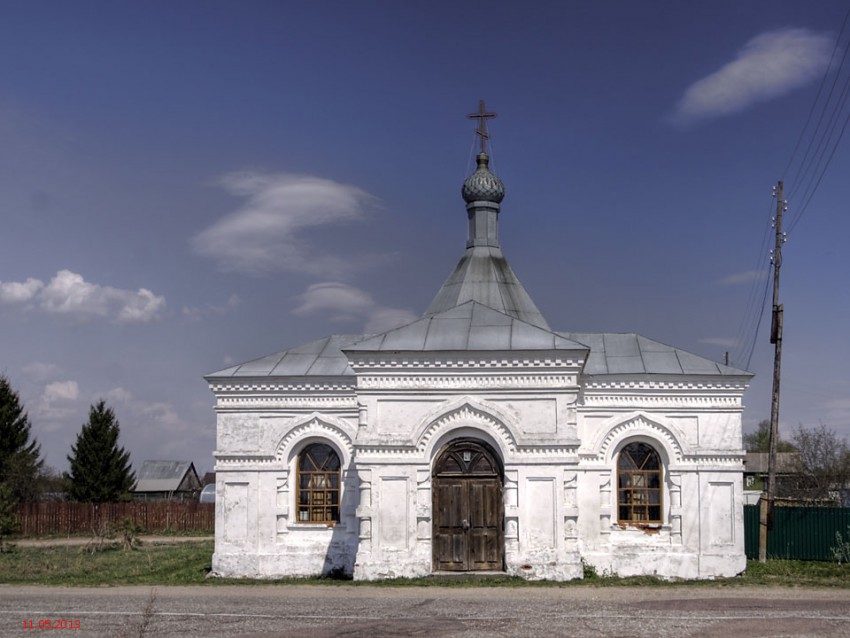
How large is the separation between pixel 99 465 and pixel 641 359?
28.3 metres

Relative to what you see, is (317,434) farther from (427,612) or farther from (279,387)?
(427,612)

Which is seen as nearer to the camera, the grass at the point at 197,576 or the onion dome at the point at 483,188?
the grass at the point at 197,576

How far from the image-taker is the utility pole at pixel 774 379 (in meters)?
19.2

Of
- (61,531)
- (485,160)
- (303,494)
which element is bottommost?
(61,531)

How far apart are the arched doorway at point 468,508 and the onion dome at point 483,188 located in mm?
7672

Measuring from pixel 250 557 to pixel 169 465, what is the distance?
Answer: 42.8 m

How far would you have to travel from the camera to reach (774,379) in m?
19.8

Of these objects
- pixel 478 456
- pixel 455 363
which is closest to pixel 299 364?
pixel 455 363

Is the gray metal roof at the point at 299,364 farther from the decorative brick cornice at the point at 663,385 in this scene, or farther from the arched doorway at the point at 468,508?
the decorative brick cornice at the point at 663,385

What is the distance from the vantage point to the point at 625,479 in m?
17.0

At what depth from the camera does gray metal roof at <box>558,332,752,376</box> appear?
17.2 meters

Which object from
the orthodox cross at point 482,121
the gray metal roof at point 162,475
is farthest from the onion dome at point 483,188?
the gray metal roof at point 162,475

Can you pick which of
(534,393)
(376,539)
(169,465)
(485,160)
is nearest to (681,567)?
(534,393)

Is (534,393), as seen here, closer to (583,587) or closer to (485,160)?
(583,587)
